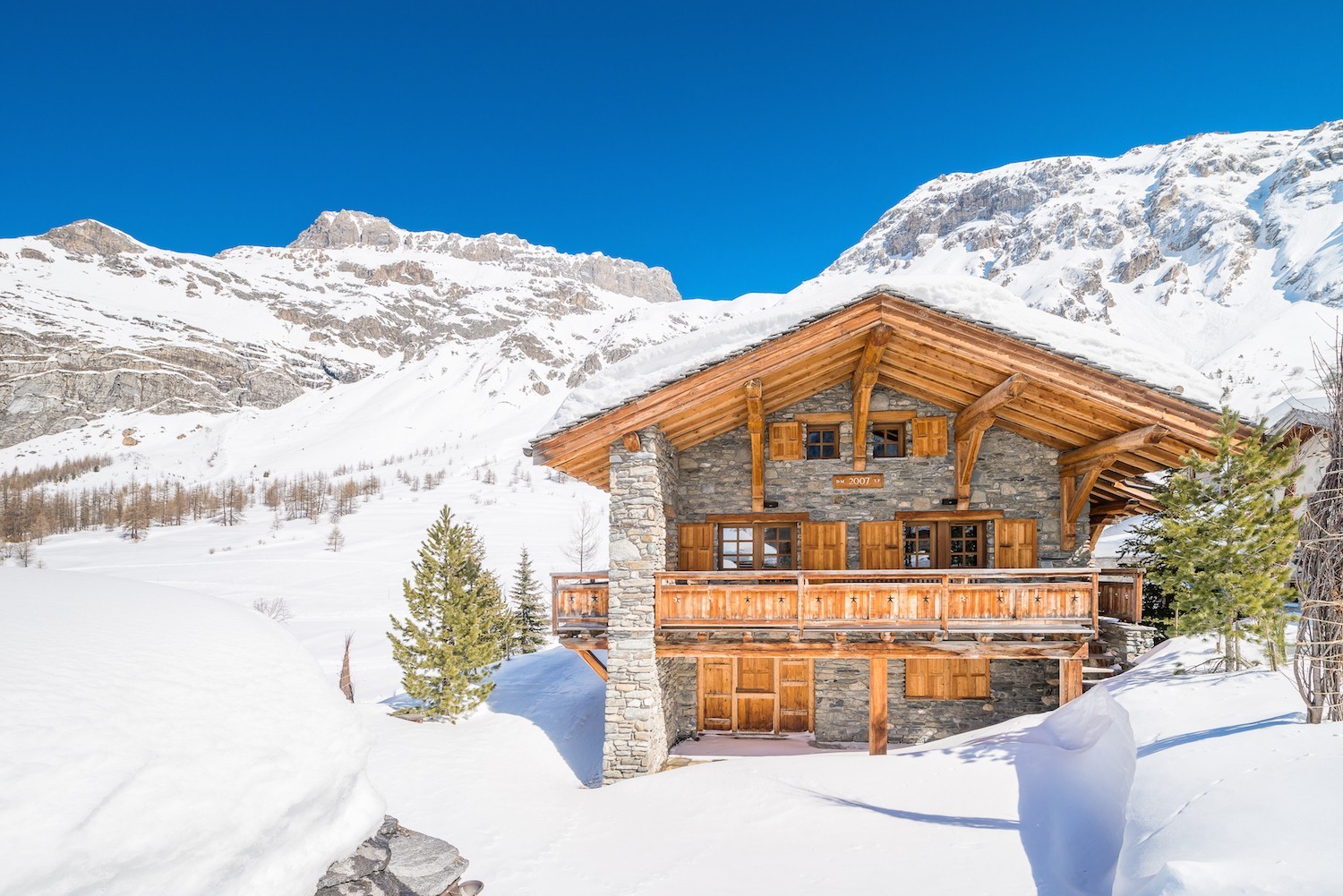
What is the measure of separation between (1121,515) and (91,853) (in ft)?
55.1

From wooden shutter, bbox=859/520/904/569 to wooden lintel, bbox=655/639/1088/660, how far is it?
2515mm

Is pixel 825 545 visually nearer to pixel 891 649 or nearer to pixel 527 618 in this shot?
pixel 891 649

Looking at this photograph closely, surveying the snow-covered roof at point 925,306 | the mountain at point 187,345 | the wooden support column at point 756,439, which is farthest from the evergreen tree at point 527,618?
the mountain at point 187,345

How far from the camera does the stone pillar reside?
35.3ft

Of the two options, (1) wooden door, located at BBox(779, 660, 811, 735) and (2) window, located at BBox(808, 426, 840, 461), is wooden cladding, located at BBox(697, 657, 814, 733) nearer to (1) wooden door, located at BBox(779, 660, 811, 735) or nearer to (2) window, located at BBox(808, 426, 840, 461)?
(1) wooden door, located at BBox(779, 660, 811, 735)

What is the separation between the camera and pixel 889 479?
12953 millimetres

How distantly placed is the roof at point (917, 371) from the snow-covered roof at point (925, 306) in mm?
23

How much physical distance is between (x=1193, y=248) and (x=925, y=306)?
11827 centimetres

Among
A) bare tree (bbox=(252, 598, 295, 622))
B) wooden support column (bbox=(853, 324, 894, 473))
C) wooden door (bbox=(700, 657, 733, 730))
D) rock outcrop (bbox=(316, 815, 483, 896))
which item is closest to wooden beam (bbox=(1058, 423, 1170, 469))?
wooden support column (bbox=(853, 324, 894, 473))

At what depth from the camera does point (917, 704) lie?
1283 centimetres

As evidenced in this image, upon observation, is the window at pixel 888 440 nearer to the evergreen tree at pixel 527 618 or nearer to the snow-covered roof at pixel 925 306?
the snow-covered roof at pixel 925 306

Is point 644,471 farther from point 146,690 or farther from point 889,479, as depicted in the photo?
point 146,690

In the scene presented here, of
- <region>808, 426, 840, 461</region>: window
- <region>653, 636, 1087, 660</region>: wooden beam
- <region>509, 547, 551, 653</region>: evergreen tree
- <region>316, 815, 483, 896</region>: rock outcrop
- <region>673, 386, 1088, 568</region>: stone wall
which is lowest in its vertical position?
<region>509, 547, 551, 653</region>: evergreen tree

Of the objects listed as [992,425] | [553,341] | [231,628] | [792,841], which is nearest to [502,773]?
A: [792,841]
